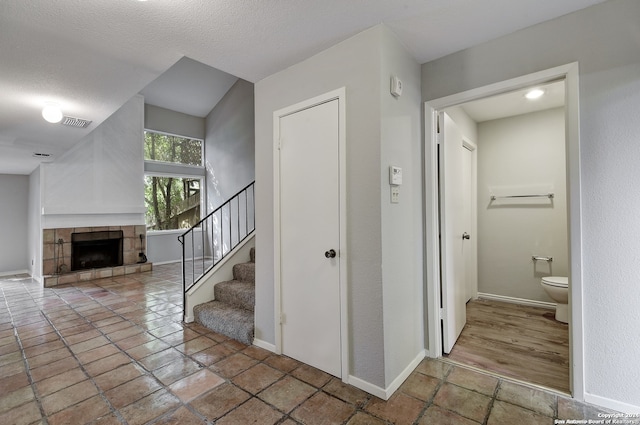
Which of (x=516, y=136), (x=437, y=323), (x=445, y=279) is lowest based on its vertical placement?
(x=437, y=323)

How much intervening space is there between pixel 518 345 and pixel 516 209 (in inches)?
74.4

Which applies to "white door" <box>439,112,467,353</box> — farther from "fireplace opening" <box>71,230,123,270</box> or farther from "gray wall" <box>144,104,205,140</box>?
"gray wall" <box>144,104,205,140</box>

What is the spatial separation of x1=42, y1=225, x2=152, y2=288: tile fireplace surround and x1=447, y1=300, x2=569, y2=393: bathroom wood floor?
5.99m

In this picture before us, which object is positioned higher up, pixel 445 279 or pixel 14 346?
pixel 445 279

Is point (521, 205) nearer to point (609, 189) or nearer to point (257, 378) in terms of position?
point (609, 189)

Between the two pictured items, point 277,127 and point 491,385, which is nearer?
point 491,385

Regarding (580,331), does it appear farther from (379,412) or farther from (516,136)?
(516,136)

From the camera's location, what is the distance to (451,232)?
259 cm

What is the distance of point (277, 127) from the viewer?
247cm

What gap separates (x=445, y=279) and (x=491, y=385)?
78 cm

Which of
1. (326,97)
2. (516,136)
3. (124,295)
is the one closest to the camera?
(326,97)

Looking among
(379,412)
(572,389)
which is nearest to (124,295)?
(379,412)

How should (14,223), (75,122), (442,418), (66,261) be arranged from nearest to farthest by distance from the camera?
(442,418), (75,122), (66,261), (14,223)

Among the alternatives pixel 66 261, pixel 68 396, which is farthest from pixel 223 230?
pixel 68 396
